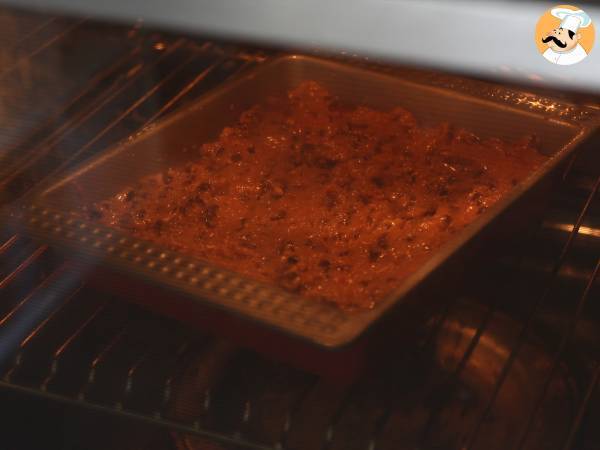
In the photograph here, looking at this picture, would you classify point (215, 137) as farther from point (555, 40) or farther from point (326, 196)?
point (555, 40)

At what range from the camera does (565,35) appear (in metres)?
0.67

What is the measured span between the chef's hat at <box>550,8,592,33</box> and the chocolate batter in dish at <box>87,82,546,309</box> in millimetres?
351

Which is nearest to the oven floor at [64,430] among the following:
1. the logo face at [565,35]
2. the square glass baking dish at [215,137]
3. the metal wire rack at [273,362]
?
the metal wire rack at [273,362]

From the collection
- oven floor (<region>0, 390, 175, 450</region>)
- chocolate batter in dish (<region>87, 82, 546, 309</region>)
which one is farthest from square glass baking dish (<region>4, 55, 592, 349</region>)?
oven floor (<region>0, 390, 175, 450</region>)

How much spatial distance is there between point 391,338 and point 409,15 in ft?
1.18

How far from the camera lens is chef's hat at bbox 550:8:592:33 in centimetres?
65

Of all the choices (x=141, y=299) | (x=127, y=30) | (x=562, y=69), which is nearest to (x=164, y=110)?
(x=127, y=30)

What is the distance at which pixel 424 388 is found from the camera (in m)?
0.98

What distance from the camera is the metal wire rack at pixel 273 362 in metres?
0.85

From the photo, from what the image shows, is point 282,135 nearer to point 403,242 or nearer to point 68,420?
point 403,242

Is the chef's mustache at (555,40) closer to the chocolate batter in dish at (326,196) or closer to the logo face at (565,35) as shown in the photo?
the logo face at (565,35)

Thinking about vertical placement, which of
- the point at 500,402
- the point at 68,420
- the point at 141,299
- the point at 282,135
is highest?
the point at 282,135

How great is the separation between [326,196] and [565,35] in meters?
0.44

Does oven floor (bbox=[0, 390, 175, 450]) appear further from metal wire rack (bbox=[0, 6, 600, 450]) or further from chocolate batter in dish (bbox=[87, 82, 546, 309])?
chocolate batter in dish (bbox=[87, 82, 546, 309])
